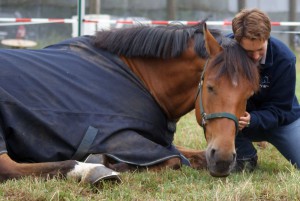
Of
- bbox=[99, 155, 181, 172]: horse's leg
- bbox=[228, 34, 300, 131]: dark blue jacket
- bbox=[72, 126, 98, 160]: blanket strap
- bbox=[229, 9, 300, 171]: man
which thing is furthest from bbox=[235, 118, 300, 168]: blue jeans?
bbox=[72, 126, 98, 160]: blanket strap

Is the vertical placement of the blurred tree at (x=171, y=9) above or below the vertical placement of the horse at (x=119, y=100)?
below

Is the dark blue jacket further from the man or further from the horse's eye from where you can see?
the horse's eye

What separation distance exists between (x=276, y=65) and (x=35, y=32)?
1083 cm

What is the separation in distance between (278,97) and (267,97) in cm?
8

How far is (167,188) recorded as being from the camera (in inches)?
125

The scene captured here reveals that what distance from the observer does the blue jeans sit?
163 inches

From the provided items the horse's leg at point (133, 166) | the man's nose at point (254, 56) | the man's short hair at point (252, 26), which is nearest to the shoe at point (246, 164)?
the horse's leg at point (133, 166)

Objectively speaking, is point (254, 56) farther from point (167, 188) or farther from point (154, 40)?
point (167, 188)

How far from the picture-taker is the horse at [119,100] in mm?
3375

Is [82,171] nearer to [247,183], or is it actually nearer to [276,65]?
[247,183]

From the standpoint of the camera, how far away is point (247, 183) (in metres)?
3.09

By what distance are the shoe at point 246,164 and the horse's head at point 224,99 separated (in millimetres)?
676

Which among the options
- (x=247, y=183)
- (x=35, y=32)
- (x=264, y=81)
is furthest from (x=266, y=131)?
(x=35, y=32)

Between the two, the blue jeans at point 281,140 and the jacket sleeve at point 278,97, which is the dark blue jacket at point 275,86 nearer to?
the jacket sleeve at point 278,97
